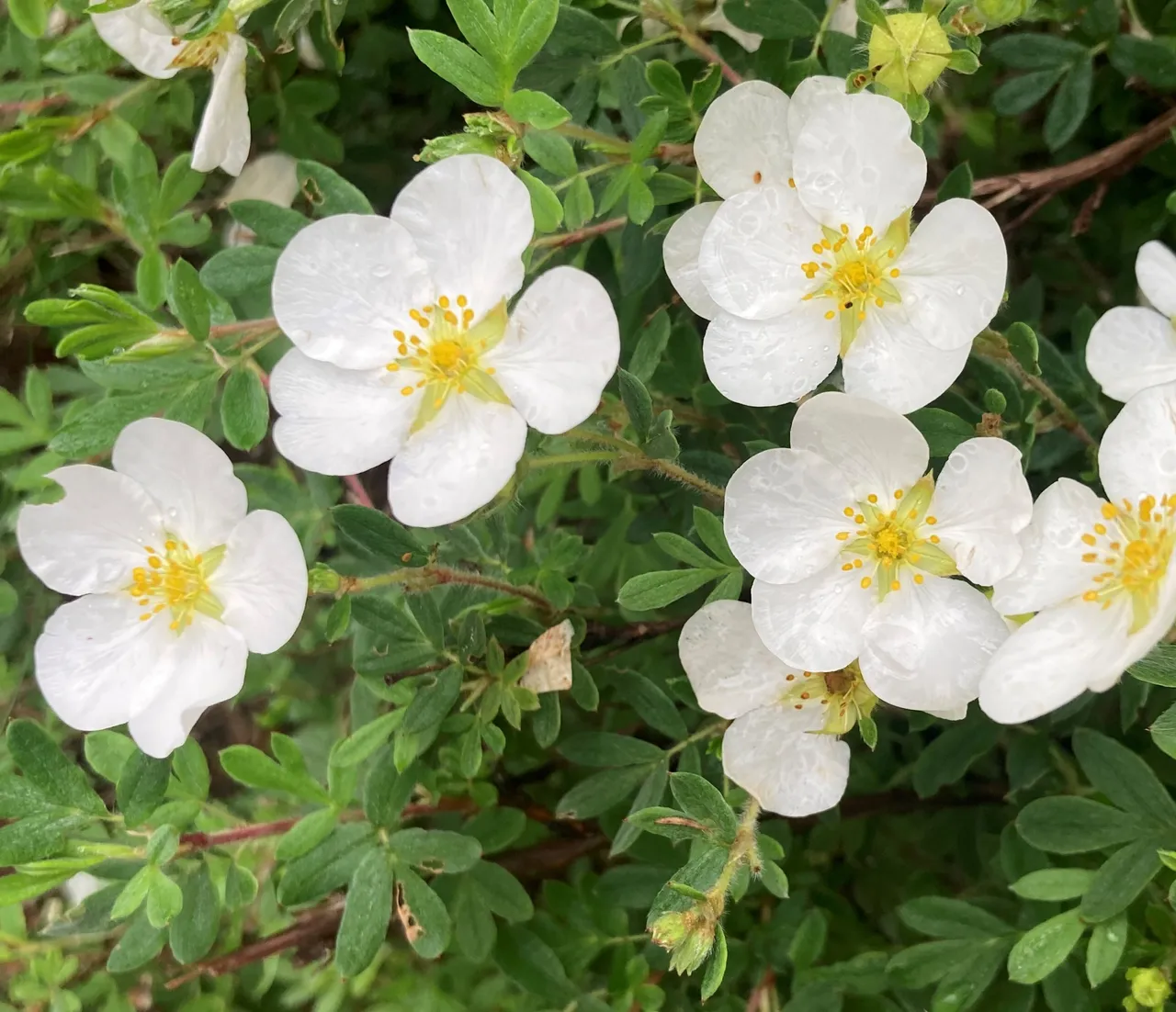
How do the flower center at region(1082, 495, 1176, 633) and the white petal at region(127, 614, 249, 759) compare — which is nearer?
the flower center at region(1082, 495, 1176, 633)

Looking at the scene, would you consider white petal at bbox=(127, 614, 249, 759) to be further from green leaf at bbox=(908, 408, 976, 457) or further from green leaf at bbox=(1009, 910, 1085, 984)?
green leaf at bbox=(1009, 910, 1085, 984)

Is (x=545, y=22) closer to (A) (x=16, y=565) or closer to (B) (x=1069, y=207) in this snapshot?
(B) (x=1069, y=207)

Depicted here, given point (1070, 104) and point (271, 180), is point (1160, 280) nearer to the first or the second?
point (1070, 104)

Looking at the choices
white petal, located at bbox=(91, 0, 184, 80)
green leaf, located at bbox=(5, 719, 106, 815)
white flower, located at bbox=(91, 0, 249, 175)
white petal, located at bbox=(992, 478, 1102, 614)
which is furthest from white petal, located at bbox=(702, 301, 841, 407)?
green leaf, located at bbox=(5, 719, 106, 815)

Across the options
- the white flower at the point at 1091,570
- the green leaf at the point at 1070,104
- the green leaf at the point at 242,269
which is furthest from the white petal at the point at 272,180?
the white flower at the point at 1091,570

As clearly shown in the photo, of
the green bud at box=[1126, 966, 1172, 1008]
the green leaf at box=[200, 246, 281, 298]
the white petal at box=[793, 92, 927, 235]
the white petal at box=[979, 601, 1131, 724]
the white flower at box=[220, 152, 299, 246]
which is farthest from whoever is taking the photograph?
the white flower at box=[220, 152, 299, 246]

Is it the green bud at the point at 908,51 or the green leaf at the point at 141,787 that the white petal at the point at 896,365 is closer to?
the green bud at the point at 908,51

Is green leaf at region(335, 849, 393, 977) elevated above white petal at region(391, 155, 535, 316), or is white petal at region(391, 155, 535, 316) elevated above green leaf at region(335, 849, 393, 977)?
white petal at region(391, 155, 535, 316)
